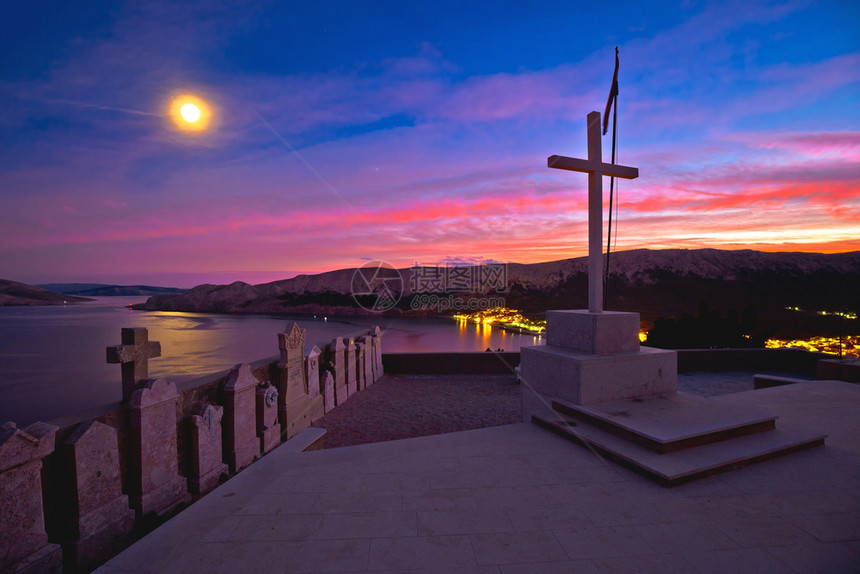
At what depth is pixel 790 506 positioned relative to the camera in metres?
2.81

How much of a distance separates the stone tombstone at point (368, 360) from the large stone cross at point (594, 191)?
19.4 feet

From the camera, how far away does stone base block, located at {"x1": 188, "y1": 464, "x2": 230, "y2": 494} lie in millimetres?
4004

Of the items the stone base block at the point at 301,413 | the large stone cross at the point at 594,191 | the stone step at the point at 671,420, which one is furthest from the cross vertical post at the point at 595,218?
the stone base block at the point at 301,413

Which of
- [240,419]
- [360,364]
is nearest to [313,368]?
[360,364]

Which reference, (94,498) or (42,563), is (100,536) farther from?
(42,563)

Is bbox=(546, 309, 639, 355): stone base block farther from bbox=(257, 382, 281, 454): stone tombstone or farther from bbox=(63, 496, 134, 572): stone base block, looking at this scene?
bbox=(63, 496, 134, 572): stone base block

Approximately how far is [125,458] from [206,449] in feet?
2.97

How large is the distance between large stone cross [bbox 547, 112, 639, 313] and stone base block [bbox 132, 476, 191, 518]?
5.26 m

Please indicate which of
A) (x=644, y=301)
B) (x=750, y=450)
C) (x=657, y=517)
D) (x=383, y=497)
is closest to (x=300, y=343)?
(x=383, y=497)

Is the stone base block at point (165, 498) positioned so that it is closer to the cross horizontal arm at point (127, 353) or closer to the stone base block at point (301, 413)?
the cross horizontal arm at point (127, 353)

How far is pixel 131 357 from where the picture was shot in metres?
3.80

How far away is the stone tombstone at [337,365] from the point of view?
26.8ft

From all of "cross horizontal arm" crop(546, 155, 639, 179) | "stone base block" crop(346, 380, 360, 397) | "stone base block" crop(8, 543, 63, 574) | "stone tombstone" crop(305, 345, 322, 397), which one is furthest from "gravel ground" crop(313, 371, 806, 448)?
"cross horizontal arm" crop(546, 155, 639, 179)

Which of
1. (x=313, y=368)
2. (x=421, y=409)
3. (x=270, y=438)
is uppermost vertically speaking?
(x=313, y=368)
